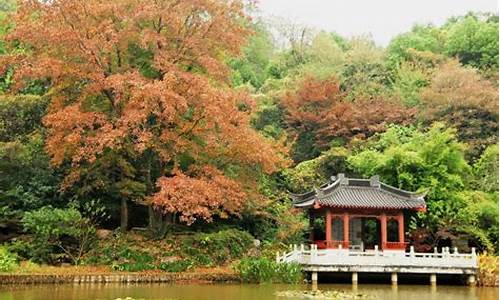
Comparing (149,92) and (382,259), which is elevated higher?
(149,92)

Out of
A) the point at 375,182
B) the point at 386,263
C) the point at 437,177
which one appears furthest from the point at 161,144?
the point at 437,177

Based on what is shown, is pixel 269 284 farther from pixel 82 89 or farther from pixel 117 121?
pixel 82 89

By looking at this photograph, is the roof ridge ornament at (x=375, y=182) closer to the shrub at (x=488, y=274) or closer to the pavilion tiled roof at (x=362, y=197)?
the pavilion tiled roof at (x=362, y=197)

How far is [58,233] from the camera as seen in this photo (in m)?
18.6

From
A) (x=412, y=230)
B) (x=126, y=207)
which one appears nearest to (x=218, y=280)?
(x=126, y=207)

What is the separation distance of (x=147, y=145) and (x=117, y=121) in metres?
1.16

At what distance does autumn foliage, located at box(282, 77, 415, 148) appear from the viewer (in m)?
28.0

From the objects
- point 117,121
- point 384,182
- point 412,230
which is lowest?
point 412,230

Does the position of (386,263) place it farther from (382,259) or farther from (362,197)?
(362,197)

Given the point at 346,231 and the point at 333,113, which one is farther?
the point at 333,113

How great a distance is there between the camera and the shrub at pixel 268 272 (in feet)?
59.7

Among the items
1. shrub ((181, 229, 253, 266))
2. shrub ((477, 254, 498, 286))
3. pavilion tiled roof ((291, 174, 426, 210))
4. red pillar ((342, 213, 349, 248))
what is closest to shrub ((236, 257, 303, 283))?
shrub ((181, 229, 253, 266))

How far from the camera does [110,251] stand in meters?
19.2

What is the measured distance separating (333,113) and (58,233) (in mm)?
14108
